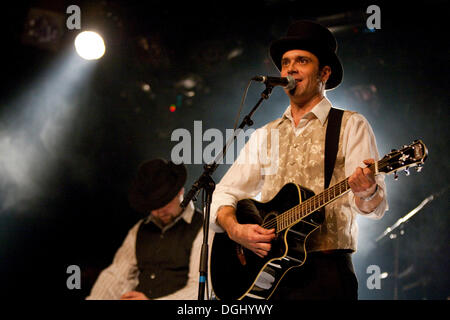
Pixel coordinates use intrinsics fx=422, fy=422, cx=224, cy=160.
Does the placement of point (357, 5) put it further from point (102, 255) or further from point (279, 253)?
point (102, 255)

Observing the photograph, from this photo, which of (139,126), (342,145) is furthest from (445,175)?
(139,126)

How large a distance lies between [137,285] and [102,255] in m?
1.58

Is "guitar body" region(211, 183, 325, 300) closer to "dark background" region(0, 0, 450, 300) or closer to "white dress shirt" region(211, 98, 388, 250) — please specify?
"white dress shirt" region(211, 98, 388, 250)

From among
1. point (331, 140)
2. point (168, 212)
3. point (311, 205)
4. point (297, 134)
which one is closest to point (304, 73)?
point (297, 134)

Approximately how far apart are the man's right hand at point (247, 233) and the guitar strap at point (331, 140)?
0.47m

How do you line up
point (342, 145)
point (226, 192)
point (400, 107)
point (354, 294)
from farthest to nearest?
1. point (400, 107)
2. point (226, 192)
3. point (342, 145)
4. point (354, 294)

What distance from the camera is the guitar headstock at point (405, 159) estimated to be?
2082mm

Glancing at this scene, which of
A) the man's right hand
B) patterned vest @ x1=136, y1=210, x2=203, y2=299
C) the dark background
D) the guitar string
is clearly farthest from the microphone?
the dark background

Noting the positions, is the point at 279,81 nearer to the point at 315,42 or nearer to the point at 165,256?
the point at 315,42

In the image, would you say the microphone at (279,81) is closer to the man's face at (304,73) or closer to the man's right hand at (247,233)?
the man's face at (304,73)

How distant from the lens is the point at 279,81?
106 inches

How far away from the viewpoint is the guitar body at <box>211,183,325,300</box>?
2.36m

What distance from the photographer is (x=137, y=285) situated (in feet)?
13.7

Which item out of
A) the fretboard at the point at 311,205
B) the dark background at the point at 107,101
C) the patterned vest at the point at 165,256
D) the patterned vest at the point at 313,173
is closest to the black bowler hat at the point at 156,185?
the patterned vest at the point at 165,256
